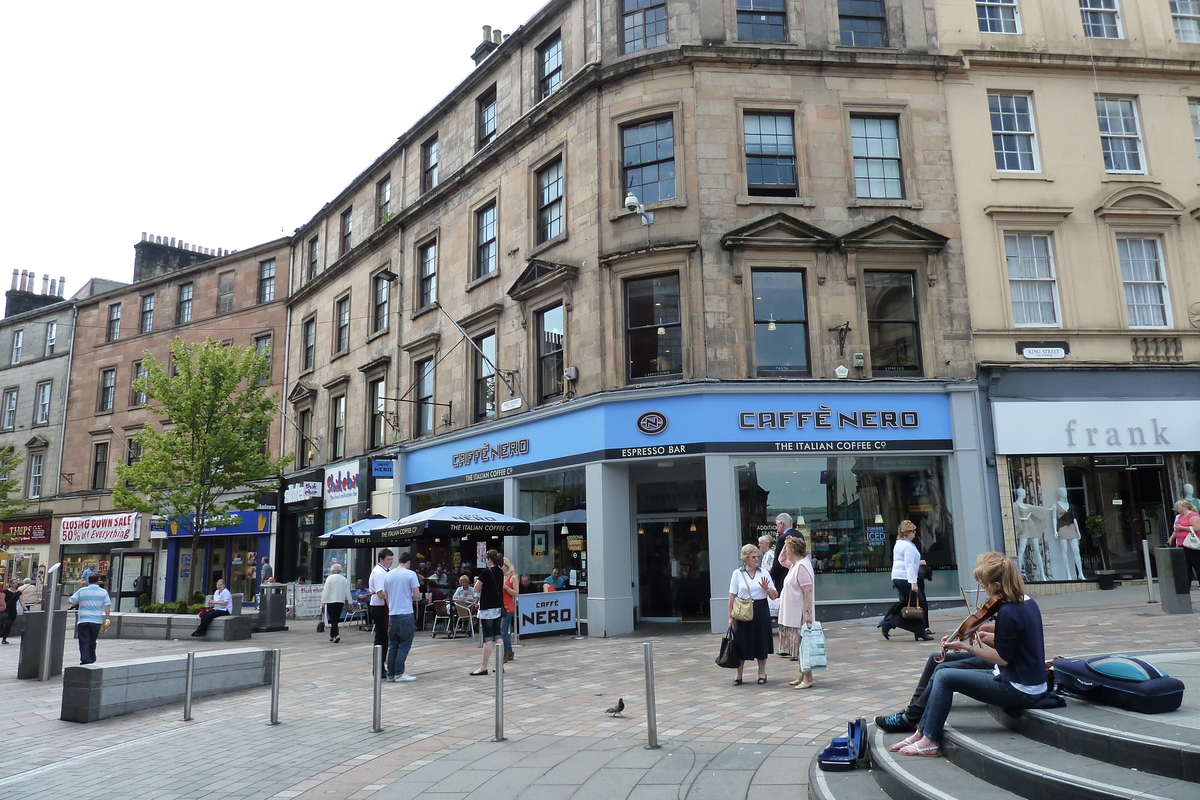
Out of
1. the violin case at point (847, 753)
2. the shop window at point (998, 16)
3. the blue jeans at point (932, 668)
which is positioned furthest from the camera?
the shop window at point (998, 16)

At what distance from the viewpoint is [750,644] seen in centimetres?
1015

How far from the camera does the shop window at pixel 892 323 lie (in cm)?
1731

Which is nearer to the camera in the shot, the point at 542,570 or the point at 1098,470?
the point at 1098,470

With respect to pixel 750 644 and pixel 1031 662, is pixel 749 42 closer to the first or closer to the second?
pixel 750 644

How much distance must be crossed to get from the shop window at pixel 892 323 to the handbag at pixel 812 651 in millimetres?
8788

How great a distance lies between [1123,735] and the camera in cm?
504

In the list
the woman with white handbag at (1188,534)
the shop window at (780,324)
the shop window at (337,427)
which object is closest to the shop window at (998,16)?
the shop window at (780,324)

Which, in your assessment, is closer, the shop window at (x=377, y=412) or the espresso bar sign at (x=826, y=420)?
the espresso bar sign at (x=826, y=420)

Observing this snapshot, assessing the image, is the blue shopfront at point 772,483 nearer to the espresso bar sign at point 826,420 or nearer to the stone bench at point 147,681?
the espresso bar sign at point 826,420

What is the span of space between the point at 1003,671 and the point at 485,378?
1709cm

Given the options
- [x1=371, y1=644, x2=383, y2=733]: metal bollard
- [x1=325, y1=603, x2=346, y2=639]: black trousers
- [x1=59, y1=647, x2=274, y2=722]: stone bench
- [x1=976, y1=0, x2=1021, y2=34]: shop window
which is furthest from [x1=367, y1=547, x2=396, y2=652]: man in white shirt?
[x1=976, y1=0, x2=1021, y2=34]: shop window

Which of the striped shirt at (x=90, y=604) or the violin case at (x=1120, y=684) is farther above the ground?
the striped shirt at (x=90, y=604)

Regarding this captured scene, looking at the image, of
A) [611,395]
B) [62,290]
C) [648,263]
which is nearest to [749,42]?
[648,263]

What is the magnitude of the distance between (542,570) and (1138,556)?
12.8 meters
